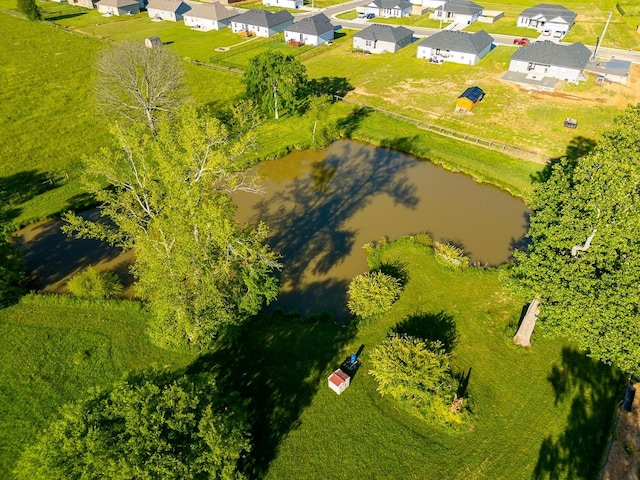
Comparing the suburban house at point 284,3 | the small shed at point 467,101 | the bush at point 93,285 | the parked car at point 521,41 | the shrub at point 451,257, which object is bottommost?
the shrub at point 451,257

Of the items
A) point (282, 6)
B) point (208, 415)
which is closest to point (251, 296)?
point (208, 415)

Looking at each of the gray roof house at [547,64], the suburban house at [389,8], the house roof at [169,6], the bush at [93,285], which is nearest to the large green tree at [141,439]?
the bush at [93,285]

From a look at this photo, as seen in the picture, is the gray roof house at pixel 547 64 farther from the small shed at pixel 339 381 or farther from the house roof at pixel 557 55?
the small shed at pixel 339 381

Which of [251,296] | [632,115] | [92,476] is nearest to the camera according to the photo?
[92,476]

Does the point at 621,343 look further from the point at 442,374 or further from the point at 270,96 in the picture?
the point at 270,96

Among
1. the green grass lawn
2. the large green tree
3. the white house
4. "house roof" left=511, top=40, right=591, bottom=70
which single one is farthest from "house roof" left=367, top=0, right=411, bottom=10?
the large green tree

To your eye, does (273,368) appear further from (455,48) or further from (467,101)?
(455,48)

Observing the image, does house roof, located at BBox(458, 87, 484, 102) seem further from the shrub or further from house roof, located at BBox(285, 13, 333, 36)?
house roof, located at BBox(285, 13, 333, 36)

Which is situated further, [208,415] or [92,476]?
[208,415]
